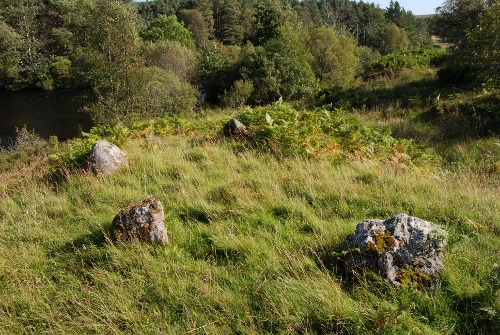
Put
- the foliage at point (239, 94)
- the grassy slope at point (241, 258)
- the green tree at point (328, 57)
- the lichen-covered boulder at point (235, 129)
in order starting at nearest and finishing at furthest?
the grassy slope at point (241, 258), the lichen-covered boulder at point (235, 129), the foliage at point (239, 94), the green tree at point (328, 57)

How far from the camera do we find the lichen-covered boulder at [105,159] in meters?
6.64

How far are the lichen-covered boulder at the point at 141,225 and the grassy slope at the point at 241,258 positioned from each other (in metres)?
0.15

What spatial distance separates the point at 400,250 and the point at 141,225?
2.86 meters

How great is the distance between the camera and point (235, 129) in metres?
9.01

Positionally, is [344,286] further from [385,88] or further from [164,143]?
[385,88]

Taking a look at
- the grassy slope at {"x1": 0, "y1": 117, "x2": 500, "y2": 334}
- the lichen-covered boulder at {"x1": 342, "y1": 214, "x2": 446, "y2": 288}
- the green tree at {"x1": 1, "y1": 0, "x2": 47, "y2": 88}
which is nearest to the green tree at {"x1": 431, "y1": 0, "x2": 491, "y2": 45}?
the grassy slope at {"x1": 0, "y1": 117, "x2": 500, "y2": 334}

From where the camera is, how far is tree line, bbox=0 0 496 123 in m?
20.0

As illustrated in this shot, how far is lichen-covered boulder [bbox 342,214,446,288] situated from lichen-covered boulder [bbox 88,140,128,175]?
16.5 feet

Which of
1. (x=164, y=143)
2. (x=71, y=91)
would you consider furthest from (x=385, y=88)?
(x=71, y=91)

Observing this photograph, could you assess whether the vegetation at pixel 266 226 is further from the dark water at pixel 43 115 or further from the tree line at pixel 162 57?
the dark water at pixel 43 115

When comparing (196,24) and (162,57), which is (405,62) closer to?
(162,57)

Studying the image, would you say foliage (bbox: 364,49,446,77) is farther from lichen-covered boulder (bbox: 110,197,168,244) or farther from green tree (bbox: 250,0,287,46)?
lichen-covered boulder (bbox: 110,197,168,244)

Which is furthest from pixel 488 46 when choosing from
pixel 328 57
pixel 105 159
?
pixel 328 57

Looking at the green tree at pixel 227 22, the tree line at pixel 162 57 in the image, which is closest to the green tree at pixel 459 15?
the tree line at pixel 162 57
